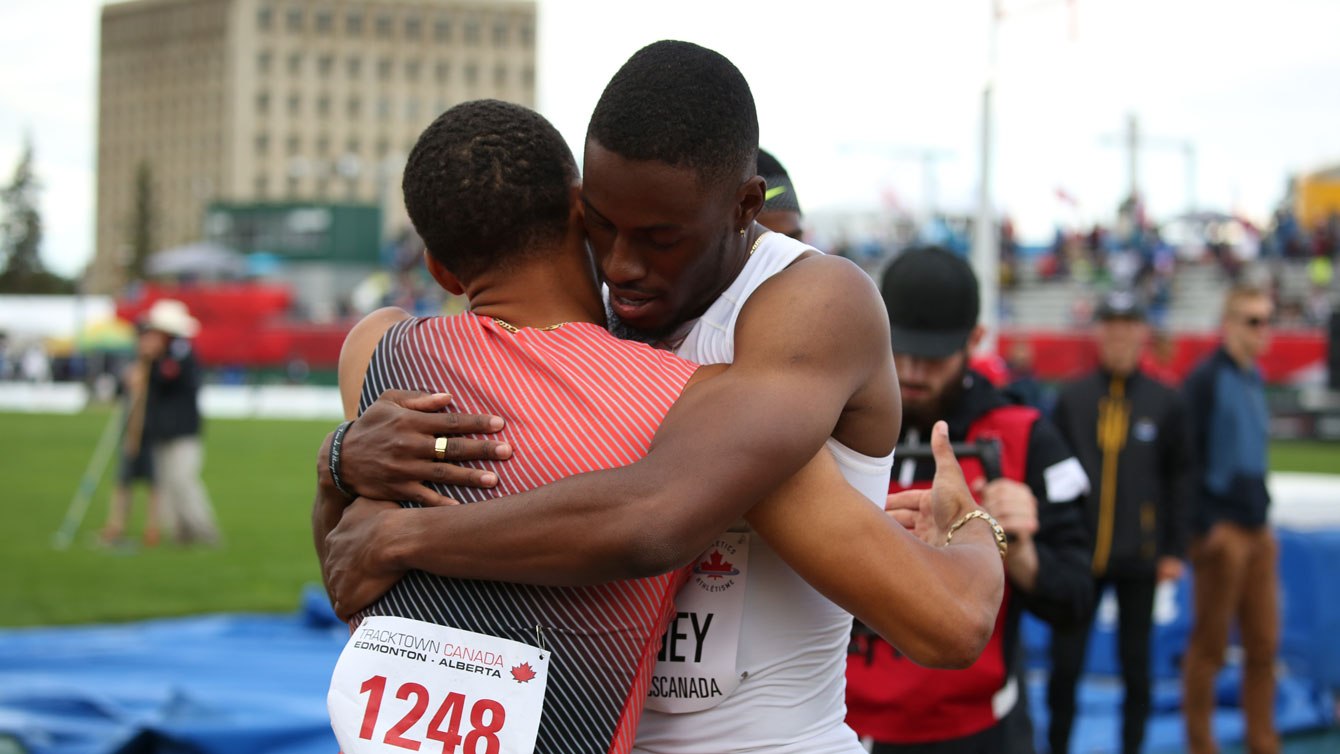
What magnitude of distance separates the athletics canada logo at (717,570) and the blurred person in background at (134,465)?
36.0 feet

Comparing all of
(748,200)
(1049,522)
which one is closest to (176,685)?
(1049,522)

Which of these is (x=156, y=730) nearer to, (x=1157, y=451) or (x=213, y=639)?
(x=213, y=639)

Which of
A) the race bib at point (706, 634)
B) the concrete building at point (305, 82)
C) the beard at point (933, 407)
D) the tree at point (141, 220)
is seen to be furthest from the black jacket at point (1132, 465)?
the tree at point (141, 220)

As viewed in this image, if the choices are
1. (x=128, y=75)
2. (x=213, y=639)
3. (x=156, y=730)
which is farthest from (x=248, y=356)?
(x=128, y=75)

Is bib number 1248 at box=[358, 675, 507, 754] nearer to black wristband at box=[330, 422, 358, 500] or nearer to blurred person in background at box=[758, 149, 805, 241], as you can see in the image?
black wristband at box=[330, 422, 358, 500]

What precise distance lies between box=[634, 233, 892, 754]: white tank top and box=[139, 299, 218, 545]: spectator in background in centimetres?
1060

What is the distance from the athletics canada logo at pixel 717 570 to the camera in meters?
1.87

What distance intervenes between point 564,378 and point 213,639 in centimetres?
664

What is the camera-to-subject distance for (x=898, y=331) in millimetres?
3424

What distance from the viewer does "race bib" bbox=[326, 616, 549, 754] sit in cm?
168

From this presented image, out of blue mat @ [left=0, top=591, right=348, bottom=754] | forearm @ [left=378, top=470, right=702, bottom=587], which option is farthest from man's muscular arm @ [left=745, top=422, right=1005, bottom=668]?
blue mat @ [left=0, top=591, right=348, bottom=754]

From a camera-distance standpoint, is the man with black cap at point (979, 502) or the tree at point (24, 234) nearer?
the man with black cap at point (979, 502)

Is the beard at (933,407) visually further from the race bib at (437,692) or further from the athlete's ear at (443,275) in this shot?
the race bib at (437,692)

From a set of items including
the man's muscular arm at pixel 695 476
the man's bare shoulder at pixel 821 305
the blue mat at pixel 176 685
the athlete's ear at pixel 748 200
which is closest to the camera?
the man's muscular arm at pixel 695 476
